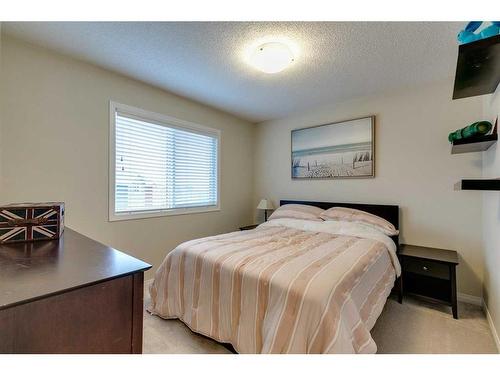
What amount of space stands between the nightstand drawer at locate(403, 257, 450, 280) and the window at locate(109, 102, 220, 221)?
252 cm

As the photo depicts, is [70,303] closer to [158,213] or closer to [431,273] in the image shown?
[158,213]

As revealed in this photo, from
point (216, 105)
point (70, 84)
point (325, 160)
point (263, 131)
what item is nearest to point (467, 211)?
point (325, 160)

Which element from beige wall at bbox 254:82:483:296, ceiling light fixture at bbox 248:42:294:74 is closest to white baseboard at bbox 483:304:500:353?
beige wall at bbox 254:82:483:296

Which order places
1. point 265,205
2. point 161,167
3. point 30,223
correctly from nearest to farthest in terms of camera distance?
point 30,223 < point 161,167 < point 265,205

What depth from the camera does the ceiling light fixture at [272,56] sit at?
1.88m

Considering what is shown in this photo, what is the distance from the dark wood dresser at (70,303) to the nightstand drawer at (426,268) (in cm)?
253

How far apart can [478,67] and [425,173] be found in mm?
1458

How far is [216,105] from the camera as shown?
135 inches

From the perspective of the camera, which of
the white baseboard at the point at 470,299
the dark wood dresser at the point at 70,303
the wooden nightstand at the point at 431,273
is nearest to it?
the dark wood dresser at the point at 70,303

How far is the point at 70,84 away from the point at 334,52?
7.98 feet

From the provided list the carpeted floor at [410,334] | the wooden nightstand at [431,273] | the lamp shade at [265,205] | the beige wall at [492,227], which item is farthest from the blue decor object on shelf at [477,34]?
the lamp shade at [265,205]

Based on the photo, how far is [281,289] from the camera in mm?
1370

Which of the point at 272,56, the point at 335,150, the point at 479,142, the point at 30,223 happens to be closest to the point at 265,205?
the point at 335,150

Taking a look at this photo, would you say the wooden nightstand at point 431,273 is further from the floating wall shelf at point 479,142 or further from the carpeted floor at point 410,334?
the floating wall shelf at point 479,142
